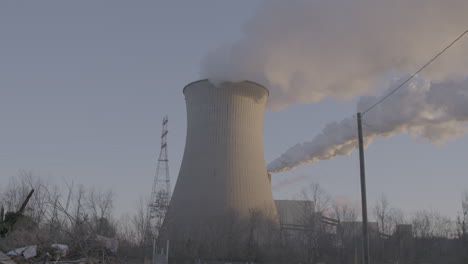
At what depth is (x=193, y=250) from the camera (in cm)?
1759

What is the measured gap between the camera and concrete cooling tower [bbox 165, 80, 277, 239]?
15078mm

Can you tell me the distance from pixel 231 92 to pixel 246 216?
177 inches

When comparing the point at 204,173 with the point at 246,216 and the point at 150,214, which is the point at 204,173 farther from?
the point at 150,214

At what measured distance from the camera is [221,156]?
15078 millimetres

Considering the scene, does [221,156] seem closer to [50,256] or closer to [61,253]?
[61,253]

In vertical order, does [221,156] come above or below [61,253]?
above

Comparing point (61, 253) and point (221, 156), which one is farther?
point (221, 156)

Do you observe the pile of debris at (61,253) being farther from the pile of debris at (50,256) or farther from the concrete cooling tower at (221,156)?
the concrete cooling tower at (221,156)

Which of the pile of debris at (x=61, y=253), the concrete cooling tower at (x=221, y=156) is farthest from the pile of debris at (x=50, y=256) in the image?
the concrete cooling tower at (x=221, y=156)

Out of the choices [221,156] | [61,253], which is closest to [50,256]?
[61,253]

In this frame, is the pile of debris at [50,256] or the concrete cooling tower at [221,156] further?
the concrete cooling tower at [221,156]

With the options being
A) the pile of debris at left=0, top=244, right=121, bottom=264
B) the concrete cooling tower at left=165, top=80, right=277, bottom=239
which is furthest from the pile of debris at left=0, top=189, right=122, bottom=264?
the concrete cooling tower at left=165, top=80, right=277, bottom=239

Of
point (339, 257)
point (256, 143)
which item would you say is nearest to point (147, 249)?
point (256, 143)

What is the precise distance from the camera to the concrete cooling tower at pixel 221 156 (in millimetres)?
15078
